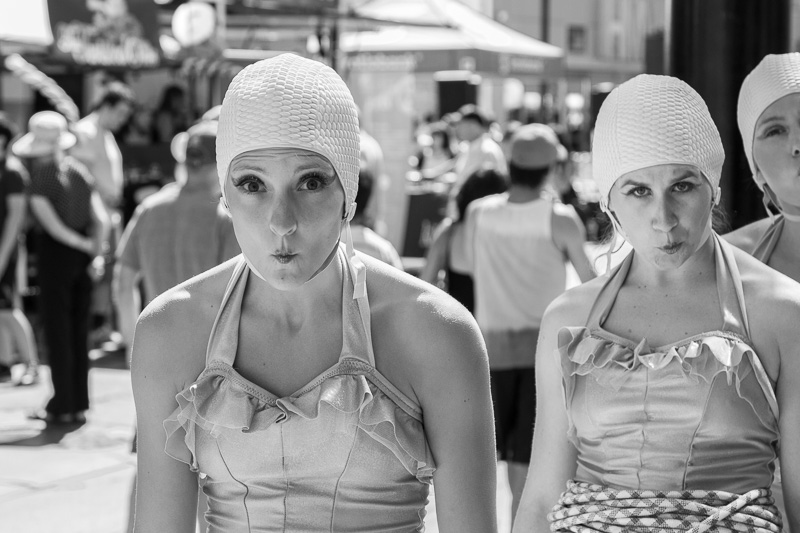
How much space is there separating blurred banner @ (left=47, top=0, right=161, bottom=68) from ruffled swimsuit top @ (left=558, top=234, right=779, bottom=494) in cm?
886

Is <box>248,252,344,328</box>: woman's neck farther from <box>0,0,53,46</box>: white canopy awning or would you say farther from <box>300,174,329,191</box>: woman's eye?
<box>0,0,53,46</box>: white canopy awning

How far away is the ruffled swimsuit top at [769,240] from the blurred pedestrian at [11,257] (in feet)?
22.2

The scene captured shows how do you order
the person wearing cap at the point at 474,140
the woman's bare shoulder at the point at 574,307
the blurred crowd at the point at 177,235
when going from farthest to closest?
the person wearing cap at the point at 474,140, the blurred crowd at the point at 177,235, the woman's bare shoulder at the point at 574,307

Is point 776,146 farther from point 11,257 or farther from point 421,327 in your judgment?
point 11,257

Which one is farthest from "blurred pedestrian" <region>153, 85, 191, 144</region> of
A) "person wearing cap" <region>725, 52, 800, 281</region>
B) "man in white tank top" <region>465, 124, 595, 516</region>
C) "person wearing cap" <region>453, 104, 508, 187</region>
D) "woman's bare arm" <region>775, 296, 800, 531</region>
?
"woman's bare arm" <region>775, 296, 800, 531</region>

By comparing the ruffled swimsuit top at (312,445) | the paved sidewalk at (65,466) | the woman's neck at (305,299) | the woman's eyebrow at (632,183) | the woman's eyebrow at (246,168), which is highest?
the woman's eyebrow at (246,168)

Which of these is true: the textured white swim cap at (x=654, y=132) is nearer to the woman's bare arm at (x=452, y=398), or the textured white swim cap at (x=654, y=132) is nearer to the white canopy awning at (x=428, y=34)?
the woman's bare arm at (x=452, y=398)

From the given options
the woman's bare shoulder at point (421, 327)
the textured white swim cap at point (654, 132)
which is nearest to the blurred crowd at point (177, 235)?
the textured white swim cap at point (654, 132)

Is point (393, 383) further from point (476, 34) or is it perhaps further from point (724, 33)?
point (476, 34)

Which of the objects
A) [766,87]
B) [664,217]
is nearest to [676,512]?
[664,217]

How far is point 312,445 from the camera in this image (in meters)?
2.12

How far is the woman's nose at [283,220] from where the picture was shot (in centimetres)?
209

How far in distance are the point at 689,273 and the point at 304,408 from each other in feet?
2.76

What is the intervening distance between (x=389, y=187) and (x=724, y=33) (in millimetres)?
11187
